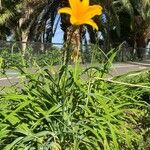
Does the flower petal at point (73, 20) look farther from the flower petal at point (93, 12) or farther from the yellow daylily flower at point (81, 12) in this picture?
the flower petal at point (93, 12)

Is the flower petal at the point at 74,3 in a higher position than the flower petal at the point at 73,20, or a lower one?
higher

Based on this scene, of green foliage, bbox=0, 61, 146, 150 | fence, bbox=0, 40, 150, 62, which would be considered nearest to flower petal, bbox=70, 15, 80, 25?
green foliage, bbox=0, 61, 146, 150

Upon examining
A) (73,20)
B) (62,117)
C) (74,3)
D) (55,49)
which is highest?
(74,3)

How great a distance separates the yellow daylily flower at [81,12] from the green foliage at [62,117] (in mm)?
695

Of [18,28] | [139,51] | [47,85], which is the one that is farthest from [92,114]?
[139,51]

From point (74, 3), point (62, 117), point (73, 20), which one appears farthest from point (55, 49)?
point (73, 20)

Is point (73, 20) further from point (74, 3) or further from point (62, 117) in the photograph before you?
point (62, 117)

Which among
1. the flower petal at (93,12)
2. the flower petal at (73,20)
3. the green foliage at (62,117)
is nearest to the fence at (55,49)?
the green foliage at (62,117)

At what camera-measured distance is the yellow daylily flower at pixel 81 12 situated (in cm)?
353

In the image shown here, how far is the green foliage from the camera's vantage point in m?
4.08

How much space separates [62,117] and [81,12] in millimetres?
935

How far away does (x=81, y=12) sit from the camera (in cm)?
363

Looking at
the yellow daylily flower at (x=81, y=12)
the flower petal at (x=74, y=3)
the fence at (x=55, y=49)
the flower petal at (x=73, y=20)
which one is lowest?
the fence at (x=55, y=49)

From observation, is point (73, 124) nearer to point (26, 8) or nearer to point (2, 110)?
point (2, 110)
